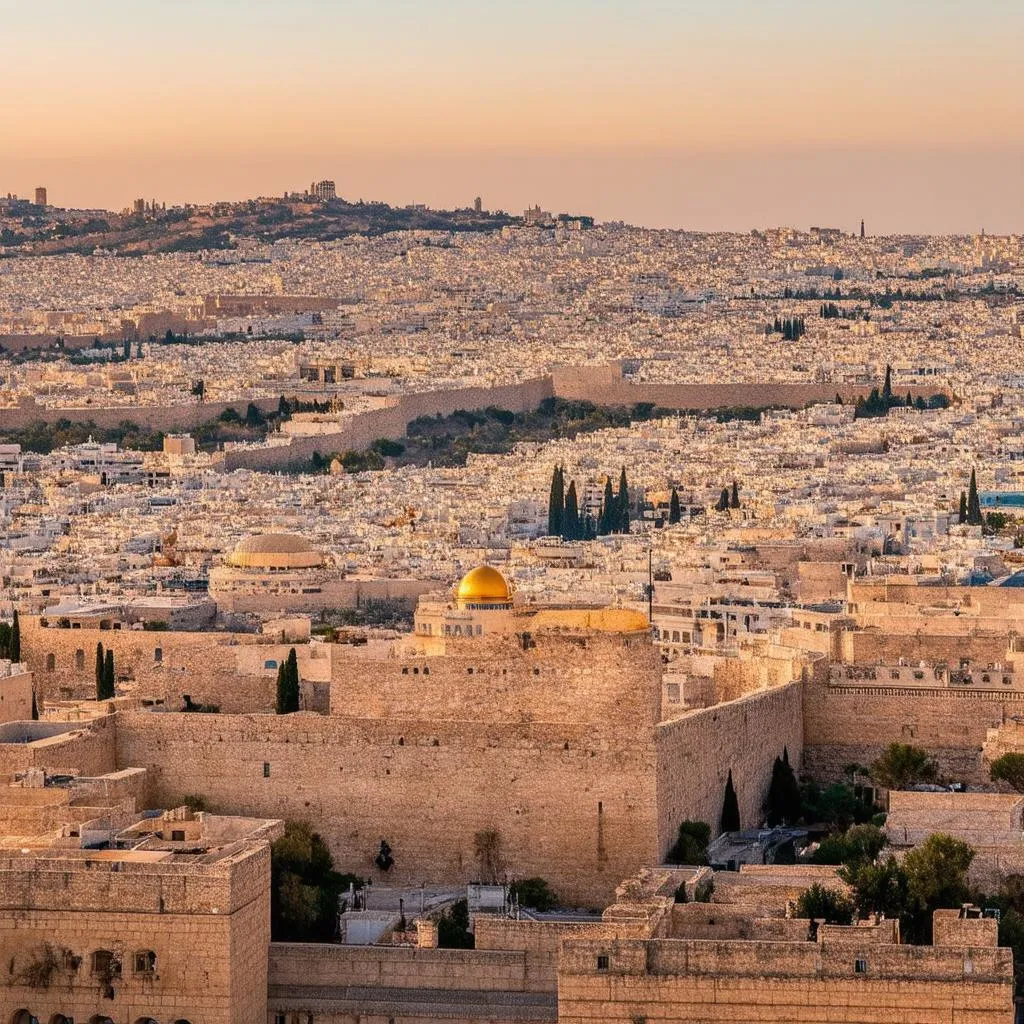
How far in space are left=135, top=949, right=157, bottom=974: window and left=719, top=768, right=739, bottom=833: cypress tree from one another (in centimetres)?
919

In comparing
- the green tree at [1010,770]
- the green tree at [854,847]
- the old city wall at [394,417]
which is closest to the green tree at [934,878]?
the green tree at [854,847]

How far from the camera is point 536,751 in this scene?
36.1m

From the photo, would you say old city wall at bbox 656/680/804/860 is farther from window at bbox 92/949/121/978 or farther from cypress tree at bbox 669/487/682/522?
cypress tree at bbox 669/487/682/522

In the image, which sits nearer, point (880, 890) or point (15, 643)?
point (880, 890)

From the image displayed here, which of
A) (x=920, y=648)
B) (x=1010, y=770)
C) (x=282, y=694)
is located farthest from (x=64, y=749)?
(x=920, y=648)

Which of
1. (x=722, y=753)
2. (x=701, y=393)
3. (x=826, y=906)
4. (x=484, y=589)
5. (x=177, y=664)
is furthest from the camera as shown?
(x=701, y=393)

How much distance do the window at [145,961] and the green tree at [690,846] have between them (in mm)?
6938

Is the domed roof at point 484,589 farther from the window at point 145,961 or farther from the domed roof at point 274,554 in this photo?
the domed roof at point 274,554

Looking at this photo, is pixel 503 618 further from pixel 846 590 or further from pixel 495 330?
pixel 495 330

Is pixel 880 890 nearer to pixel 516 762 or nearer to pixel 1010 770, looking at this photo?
pixel 516 762

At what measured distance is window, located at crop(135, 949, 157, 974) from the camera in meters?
30.2

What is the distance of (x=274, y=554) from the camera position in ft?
183

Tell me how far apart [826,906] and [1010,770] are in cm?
819

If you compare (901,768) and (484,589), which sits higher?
(484,589)
